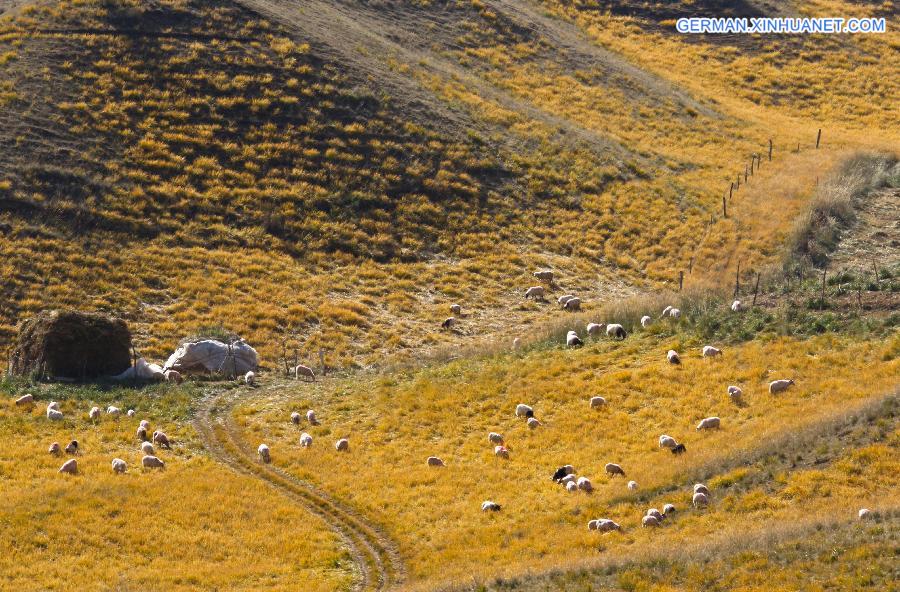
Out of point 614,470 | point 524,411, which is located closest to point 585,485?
point 614,470

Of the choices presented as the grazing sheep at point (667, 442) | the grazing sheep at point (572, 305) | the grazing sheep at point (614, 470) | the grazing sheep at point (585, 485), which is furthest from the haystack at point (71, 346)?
the grazing sheep at point (667, 442)

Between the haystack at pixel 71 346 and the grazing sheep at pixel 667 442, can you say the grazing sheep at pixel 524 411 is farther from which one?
the haystack at pixel 71 346

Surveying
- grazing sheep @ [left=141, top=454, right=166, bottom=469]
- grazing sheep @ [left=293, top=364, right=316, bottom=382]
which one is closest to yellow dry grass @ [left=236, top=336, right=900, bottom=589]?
grazing sheep @ [left=293, top=364, right=316, bottom=382]

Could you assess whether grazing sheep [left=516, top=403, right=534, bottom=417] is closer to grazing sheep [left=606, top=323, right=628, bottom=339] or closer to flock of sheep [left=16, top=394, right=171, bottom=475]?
grazing sheep [left=606, top=323, right=628, bottom=339]

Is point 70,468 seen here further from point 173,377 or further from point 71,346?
point 71,346

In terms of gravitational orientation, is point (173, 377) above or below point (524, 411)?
below

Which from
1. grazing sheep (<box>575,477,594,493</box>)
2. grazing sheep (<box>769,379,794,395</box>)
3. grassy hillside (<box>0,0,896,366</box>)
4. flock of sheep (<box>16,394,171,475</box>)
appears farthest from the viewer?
grassy hillside (<box>0,0,896,366</box>)
